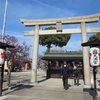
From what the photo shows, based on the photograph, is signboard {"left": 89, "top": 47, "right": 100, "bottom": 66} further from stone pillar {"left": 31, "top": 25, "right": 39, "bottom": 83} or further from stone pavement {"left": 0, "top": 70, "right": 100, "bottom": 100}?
stone pillar {"left": 31, "top": 25, "right": 39, "bottom": 83}

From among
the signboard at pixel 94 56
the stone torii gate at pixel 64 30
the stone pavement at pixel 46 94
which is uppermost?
the stone torii gate at pixel 64 30

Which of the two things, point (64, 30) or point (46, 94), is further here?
point (64, 30)

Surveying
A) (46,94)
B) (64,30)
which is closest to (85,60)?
(64,30)

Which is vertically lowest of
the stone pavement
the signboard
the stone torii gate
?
the stone pavement

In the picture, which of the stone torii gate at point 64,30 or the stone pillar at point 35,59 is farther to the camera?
the stone pillar at point 35,59

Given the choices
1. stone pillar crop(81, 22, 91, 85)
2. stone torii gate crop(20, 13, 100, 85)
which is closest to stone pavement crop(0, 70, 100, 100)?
stone pillar crop(81, 22, 91, 85)

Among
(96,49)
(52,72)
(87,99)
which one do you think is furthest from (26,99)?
(52,72)

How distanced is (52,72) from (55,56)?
252 cm

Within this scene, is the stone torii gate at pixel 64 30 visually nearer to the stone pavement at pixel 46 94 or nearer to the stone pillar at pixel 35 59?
the stone pillar at pixel 35 59

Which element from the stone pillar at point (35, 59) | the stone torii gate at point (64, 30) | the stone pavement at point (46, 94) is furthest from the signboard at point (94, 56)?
the stone pillar at point (35, 59)

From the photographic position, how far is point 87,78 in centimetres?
1202

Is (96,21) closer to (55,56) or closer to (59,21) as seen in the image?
(59,21)

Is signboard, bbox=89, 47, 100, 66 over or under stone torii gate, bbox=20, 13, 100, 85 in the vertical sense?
under

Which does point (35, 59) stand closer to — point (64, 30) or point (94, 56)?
point (64, 30)
